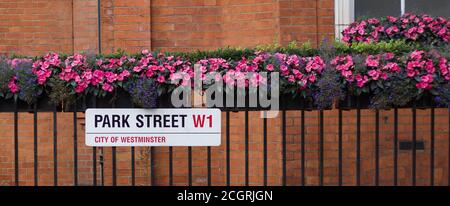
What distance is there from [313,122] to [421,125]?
1199 mm

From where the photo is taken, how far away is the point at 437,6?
355 inches

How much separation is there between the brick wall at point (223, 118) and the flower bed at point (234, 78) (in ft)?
5.99

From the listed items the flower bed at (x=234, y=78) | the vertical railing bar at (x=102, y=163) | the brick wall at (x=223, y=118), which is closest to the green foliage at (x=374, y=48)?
the flower bed at (x=234, y=78)

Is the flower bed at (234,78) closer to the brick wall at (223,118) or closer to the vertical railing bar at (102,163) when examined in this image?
the brick wall at (223,118)

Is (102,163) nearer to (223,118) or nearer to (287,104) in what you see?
(223,118)

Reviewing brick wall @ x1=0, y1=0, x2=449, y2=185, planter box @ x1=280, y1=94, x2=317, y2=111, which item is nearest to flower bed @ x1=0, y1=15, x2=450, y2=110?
planter box @ x1=280, y1=94, x2=317, y2=111

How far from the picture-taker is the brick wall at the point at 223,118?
8.73 meters

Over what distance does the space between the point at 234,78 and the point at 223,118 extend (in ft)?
7.11

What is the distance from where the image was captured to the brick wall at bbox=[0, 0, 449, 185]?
8.73 metres

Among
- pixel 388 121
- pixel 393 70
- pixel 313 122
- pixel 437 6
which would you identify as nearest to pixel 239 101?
pixel 393 70

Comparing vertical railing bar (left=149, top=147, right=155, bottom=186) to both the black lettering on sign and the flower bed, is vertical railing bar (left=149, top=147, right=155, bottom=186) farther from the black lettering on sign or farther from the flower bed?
the flower bed

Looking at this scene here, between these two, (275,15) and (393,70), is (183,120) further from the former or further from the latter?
(275,15)

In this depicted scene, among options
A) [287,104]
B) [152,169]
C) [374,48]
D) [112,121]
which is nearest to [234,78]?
[287,104]

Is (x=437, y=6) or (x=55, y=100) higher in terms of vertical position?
(x=437, y=6)
